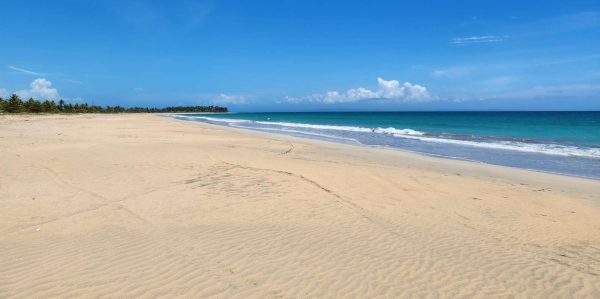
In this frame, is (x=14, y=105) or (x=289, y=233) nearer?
(x=289, y=233)

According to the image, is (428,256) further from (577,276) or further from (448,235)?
(577,276)

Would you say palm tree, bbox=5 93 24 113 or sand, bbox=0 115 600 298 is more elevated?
palm tree, bbox=5 93 24 113

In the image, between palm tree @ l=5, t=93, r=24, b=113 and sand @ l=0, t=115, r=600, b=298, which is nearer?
sand @ l=0, t=115, r=600, b=298

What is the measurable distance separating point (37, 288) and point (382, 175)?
30.1 ft

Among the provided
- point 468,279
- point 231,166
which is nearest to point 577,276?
point 468,279

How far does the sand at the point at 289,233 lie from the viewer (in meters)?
4.46

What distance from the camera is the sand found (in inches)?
176

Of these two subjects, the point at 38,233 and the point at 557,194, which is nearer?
the point at 38,233

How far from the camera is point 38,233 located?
593 centimetres

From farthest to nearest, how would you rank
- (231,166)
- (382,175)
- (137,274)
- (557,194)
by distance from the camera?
1. (231,166)
2. (382,175)
3. (557,194)
4. (137,274)

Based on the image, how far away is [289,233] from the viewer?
6258 millimetres

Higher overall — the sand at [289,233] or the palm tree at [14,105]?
the palm tree at [14,105]

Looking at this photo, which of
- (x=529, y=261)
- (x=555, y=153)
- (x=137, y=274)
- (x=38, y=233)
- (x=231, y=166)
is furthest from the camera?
(x=555, y=153)

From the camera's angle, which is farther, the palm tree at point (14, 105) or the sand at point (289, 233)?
the palm tree at point (14, 105)
